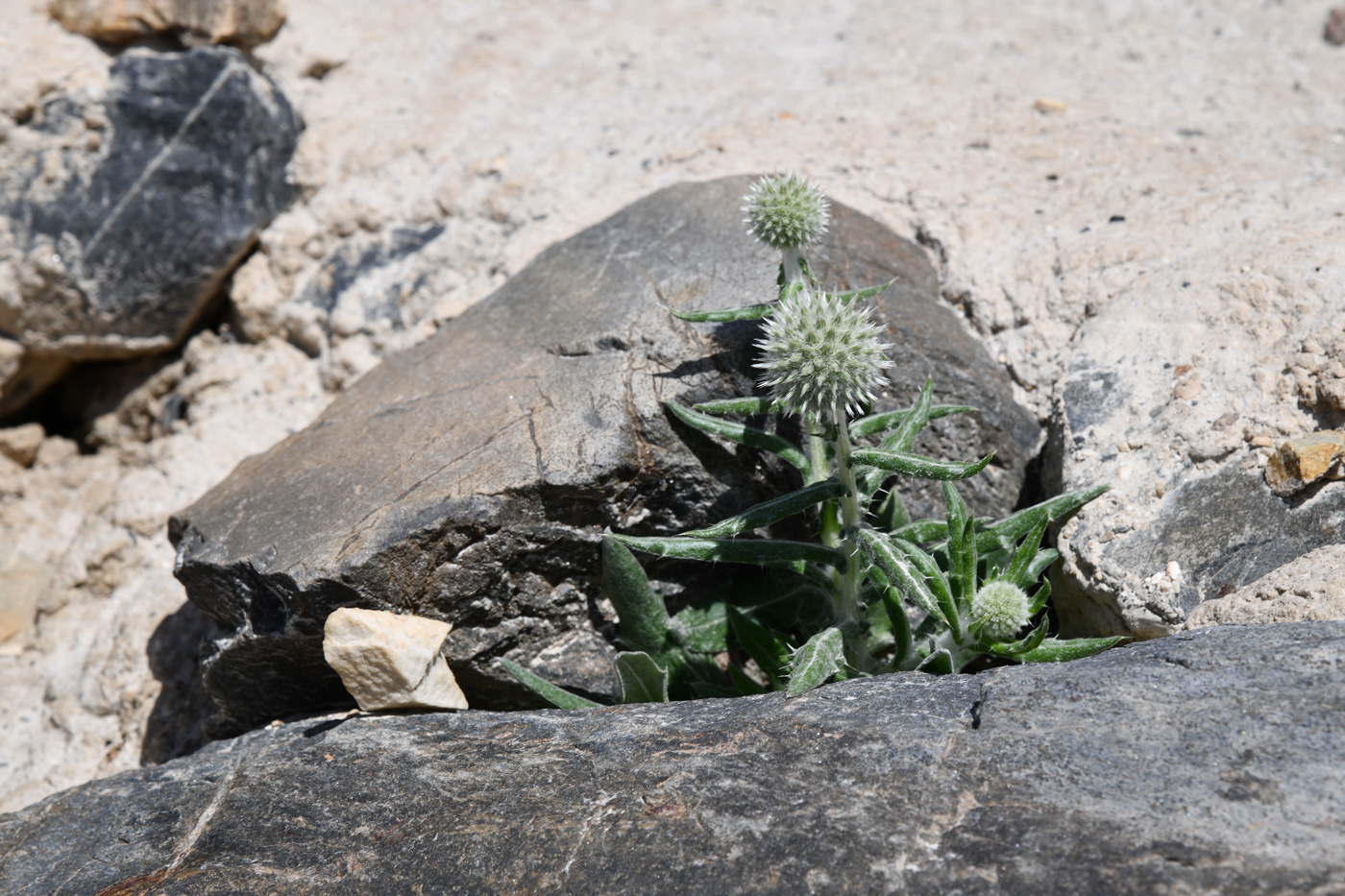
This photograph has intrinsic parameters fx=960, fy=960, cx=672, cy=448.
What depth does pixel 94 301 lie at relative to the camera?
4512 millimetres

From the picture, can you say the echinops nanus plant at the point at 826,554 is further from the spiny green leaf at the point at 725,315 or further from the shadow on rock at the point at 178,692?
the shadow on rock at the point at 178,692

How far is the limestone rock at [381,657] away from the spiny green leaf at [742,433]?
1.01m

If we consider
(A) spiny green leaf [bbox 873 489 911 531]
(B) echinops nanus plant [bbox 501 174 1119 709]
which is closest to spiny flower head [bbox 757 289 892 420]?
(B) echinops nanus plant [bbox 501 174 1119 709]

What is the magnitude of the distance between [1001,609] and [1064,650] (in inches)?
7.9

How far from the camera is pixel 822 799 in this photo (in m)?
2.04

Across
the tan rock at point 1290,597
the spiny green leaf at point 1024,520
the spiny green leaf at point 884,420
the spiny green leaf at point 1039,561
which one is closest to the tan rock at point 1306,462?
the tan rock at point 1290,597

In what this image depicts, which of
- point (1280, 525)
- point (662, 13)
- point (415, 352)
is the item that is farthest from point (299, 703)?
point (662, 13)

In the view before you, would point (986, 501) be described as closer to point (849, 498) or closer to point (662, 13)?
point (849, 498)

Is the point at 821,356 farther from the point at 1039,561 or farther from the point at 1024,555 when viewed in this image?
the point at 1039,561

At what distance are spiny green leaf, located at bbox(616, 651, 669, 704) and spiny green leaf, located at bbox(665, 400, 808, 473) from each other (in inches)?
27.8

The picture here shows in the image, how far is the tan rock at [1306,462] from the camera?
2.68 meters

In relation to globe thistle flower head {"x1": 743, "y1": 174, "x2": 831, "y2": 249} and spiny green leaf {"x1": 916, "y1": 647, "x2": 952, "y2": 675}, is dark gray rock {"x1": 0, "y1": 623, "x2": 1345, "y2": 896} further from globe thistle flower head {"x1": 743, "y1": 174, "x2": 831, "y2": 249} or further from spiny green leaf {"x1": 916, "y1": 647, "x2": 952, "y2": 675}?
globe thistle flower head {"x1": 743, "y1": 174, "x2": 831, "y2": 249}

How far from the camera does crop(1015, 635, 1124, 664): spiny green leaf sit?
99.7 inches

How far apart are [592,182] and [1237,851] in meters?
3.73
